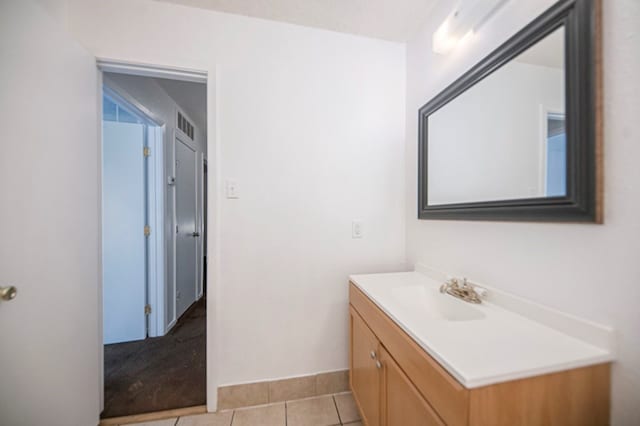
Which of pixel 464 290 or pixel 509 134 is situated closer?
pixel 509 134

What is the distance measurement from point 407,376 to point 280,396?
105cm

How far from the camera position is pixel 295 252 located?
1397mm

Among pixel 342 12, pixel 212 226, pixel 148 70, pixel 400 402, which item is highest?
pixel 342 12

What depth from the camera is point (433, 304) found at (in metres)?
1.05

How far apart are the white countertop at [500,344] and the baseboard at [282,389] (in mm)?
941

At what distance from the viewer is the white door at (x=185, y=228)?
232cm

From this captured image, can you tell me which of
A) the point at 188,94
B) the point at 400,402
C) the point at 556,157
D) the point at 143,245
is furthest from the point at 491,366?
the point at 188,94

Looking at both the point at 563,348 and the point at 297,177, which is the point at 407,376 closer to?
the point at 563,348

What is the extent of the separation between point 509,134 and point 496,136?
6 centimetres

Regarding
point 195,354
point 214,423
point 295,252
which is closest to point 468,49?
point 295,252

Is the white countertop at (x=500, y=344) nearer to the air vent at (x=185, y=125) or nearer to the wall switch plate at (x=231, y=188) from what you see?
the wall switch plate at (x=231, y=188)

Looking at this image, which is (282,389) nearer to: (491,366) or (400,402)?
(400,402)

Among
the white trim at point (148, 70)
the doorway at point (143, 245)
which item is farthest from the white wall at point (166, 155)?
the white trim at point (148, 70)

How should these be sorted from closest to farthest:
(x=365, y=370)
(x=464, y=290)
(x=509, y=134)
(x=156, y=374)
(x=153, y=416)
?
(x=509, y=134) → (x=464, y=290) → (x=365, y=370) → (x=153, y=416) → (x=156, y=374)
